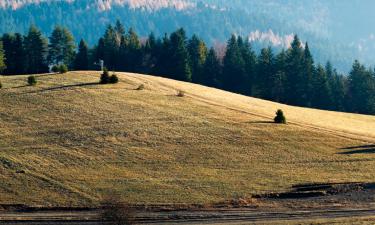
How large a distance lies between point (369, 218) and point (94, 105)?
4593 centimetres

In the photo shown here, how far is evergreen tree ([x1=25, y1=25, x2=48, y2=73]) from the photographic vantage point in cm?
13400

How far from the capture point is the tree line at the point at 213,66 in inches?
5241

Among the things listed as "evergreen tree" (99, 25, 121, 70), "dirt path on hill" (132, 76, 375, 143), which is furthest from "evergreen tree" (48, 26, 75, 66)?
"dirt path on hill" (132, 76, 375, 143)

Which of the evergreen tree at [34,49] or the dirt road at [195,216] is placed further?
the evergreen tree at [34,49]

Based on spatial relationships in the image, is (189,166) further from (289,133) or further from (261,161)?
(289,133)

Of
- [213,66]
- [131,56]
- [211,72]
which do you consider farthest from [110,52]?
[213,66]

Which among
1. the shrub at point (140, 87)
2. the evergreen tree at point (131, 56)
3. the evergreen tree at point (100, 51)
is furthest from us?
the evergreen tree at point (131, 56)

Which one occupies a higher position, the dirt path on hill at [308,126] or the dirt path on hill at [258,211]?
the dirt path on hill at [308,126]

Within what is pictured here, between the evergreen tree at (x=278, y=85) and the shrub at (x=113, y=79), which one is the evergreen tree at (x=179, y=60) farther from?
the shrub at (x=113, y=79)

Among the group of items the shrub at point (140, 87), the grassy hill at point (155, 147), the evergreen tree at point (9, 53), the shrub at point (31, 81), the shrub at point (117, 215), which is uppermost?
the evergreen tree at point (9, 53)

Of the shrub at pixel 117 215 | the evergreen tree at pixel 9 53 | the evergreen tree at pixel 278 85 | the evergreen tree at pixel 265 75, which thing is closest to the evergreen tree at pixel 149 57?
the evergreen tree at pixel 265 75

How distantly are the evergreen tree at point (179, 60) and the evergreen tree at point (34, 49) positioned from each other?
26.6m

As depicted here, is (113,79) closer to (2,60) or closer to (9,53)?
(2,60)

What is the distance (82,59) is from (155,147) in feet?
235
